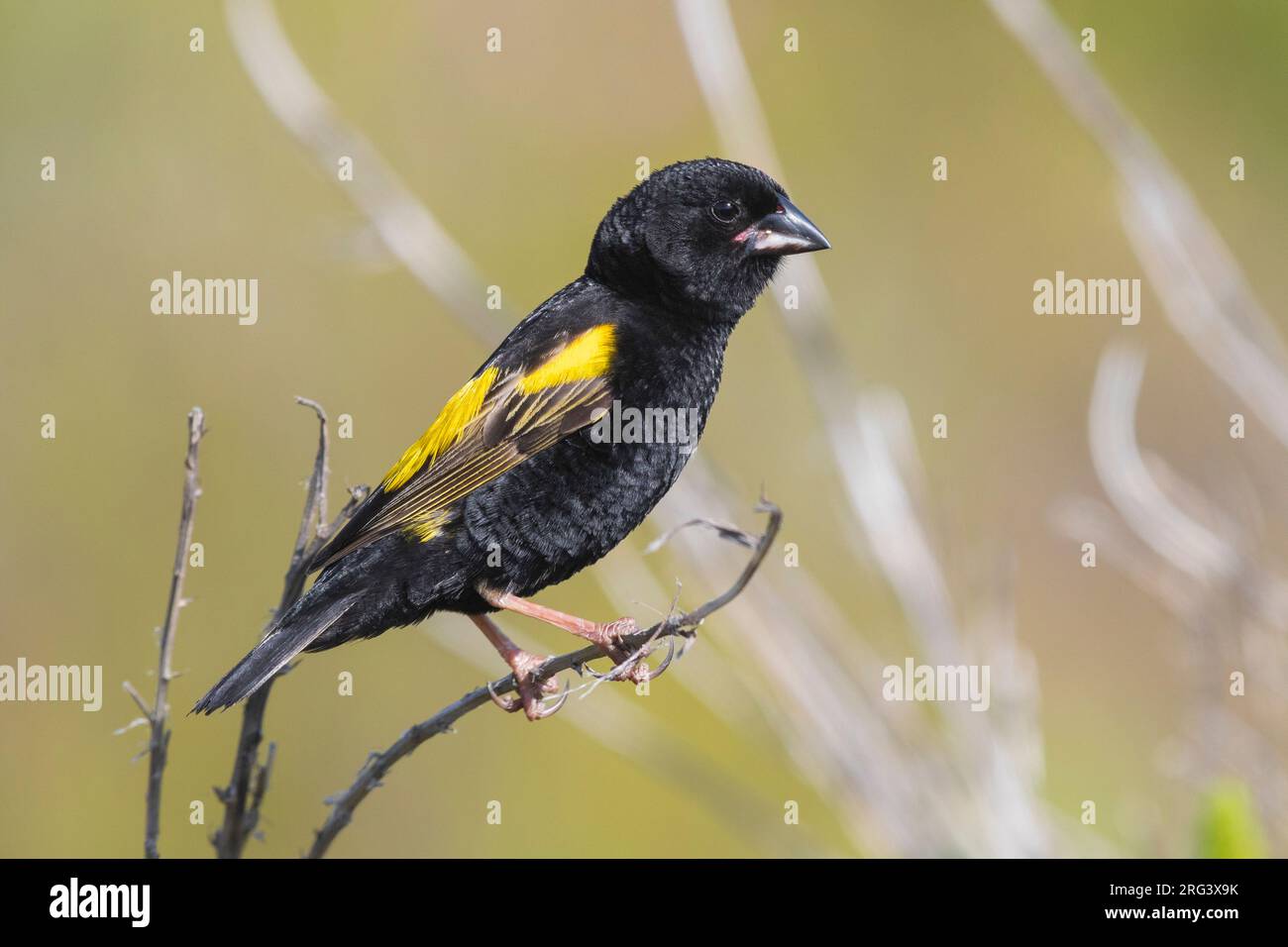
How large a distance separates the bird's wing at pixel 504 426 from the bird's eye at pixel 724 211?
422mm

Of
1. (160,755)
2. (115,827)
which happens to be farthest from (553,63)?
(160,755)

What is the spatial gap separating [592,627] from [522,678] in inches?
8.8

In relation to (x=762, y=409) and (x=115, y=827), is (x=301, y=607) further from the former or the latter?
(x=762, y=409)

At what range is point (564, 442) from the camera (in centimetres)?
324

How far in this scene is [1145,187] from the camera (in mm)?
3764

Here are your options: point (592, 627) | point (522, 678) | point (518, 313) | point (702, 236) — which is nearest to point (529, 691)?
point (522, 678)

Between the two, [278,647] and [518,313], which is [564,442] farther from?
[518,313]

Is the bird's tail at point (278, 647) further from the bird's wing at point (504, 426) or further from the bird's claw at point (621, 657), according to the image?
the bird's claw at point (621, 657)

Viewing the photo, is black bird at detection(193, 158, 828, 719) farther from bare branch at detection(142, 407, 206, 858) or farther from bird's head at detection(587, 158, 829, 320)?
bare branch at detection(142, 407, 206, 858)

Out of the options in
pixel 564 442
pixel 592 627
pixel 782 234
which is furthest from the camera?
pixel 782 234

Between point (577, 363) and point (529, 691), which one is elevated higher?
point (577, 363)

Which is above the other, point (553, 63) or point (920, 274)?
point (553, 63)

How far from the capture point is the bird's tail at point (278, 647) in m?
2.71

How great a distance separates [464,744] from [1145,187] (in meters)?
4.06
